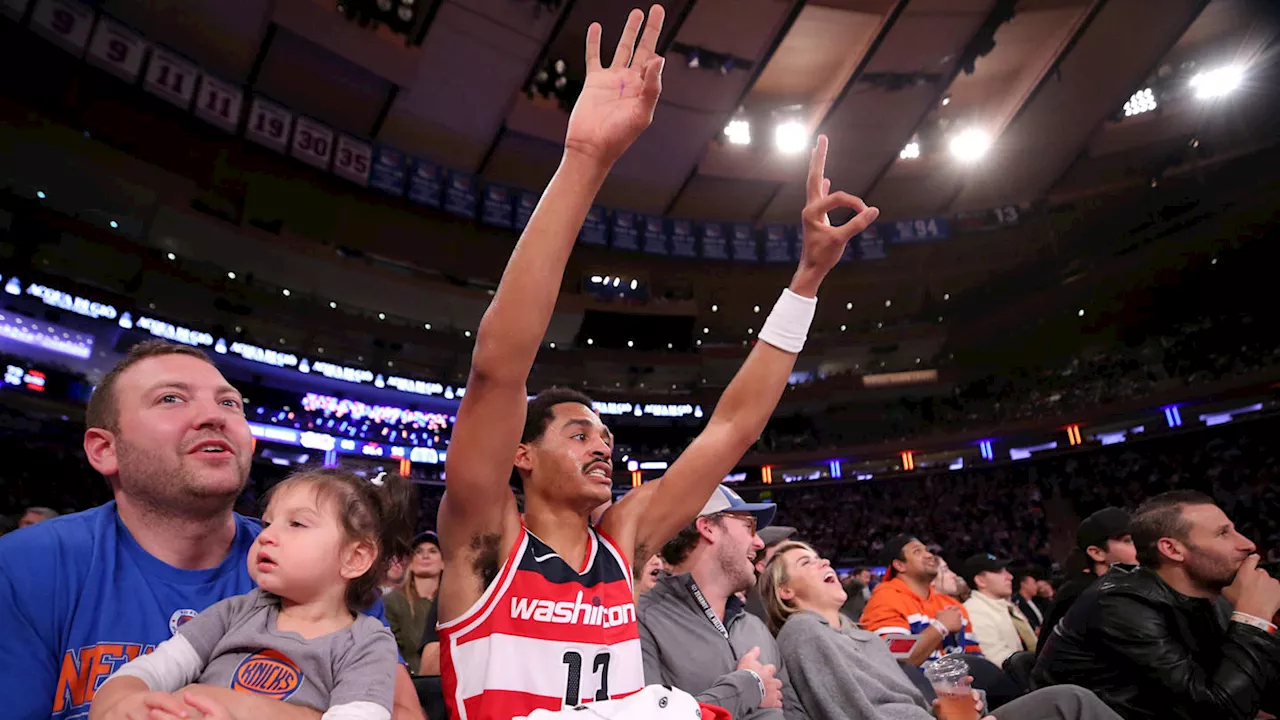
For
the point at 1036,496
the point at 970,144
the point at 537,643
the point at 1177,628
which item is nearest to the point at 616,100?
the point at 537,643

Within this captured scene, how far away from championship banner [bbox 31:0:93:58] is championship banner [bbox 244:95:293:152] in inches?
139

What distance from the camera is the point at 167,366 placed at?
1898 millimetres

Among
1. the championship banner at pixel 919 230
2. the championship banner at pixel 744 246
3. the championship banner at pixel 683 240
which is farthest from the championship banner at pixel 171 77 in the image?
the championship banner at pixel 919 230

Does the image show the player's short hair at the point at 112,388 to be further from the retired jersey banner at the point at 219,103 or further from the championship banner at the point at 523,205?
the championship banner at the point at 523,205

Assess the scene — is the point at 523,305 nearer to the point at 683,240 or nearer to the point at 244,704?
the point at 244,704

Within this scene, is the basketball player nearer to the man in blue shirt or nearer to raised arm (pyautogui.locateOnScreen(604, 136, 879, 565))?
raised arm (pyautogui.locateOnScreen(604, 136, 879, 565))

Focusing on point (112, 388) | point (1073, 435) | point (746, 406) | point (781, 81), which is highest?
point (781, 81)

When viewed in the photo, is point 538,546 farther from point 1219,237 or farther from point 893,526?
point 1219,237

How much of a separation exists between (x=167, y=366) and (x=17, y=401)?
16.8 m

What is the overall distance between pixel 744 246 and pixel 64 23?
755 inches

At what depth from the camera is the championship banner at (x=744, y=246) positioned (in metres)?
25.2

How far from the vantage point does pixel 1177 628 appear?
312cm

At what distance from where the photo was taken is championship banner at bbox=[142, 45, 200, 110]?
16391 millimetres

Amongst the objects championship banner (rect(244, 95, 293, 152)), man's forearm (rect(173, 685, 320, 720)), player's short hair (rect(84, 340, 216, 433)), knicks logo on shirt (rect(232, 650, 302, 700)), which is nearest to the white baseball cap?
knicks logo on shirt (rect(232, 650, 302, 700))
